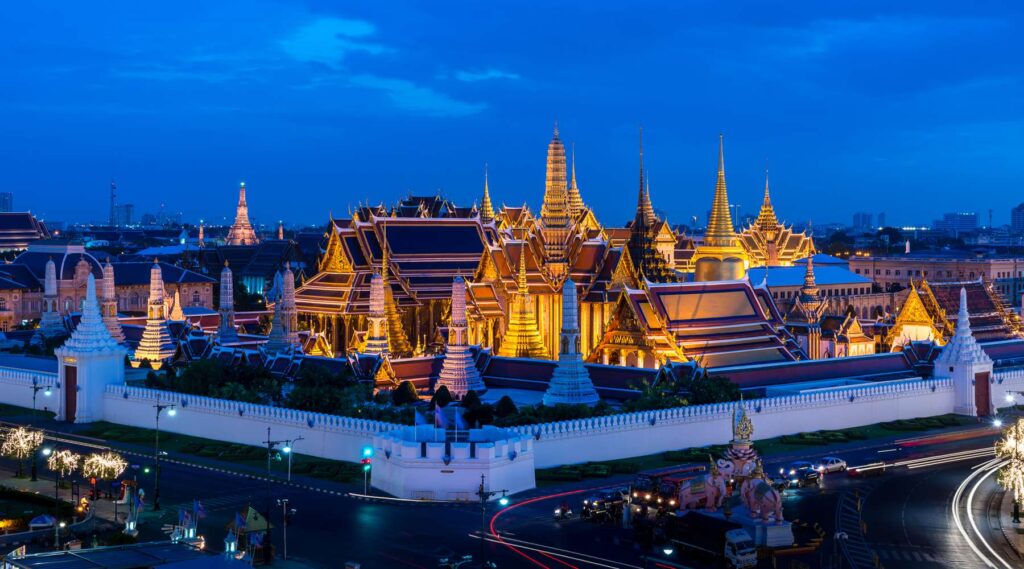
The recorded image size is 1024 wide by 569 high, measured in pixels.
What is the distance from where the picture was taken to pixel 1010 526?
33125mm

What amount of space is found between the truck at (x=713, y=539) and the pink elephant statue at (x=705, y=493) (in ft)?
5.42

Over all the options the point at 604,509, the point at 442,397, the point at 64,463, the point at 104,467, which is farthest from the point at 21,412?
the point at 604,509

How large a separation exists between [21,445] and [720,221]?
4342 centimetres

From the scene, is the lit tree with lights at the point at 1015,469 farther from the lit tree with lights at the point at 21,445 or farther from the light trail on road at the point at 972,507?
the lit tree with lights at the point at 21,445

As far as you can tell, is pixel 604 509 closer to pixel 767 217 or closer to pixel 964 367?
pixel 964 367

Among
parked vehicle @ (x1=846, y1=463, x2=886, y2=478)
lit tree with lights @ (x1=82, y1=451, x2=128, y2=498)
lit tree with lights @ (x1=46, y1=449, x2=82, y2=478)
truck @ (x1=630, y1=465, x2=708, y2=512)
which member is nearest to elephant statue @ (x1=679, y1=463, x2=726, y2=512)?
truck @ (x1=630, y1=465, x2=708, y2=512)

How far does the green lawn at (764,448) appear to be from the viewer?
1548 inches

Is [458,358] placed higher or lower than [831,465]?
higher

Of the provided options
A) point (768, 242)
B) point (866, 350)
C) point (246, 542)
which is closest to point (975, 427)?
point (866, 350)

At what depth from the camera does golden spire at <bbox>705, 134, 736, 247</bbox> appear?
72.6 metres

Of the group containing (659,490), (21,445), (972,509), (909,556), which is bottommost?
(909,556)

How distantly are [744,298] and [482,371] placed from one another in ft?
38.9

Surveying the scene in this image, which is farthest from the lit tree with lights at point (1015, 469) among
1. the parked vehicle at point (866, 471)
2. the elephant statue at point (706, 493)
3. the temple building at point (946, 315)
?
the temple building at point (946, 315)

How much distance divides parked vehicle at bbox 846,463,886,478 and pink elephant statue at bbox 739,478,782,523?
929 cm
